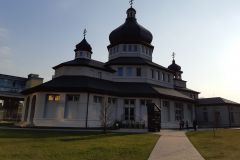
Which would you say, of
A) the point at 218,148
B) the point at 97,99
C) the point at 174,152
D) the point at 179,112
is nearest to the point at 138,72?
the point at 179,112

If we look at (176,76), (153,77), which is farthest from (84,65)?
(176,76)

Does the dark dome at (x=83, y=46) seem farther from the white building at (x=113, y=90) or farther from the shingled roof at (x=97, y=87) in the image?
the shingled roof at (x=97, y=87)

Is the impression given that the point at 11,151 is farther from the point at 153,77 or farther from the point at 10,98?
the point at 10,98

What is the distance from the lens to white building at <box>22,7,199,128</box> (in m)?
27.6

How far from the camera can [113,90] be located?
30.5 m

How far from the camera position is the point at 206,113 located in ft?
172

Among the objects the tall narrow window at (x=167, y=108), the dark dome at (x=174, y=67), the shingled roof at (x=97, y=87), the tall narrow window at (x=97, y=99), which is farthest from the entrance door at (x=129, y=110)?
the dark dome at (x=174, y=67)

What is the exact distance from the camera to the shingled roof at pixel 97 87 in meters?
27.6

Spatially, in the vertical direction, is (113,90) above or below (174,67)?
below

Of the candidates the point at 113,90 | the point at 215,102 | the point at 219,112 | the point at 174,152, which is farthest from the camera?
the point at 215,102

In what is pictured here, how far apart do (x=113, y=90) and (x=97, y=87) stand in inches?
101

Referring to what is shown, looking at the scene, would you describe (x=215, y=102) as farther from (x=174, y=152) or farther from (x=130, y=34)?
(x=174, y=152)

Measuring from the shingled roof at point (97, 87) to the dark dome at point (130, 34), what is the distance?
9.07m

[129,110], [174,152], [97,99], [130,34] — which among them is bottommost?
[174,152]
